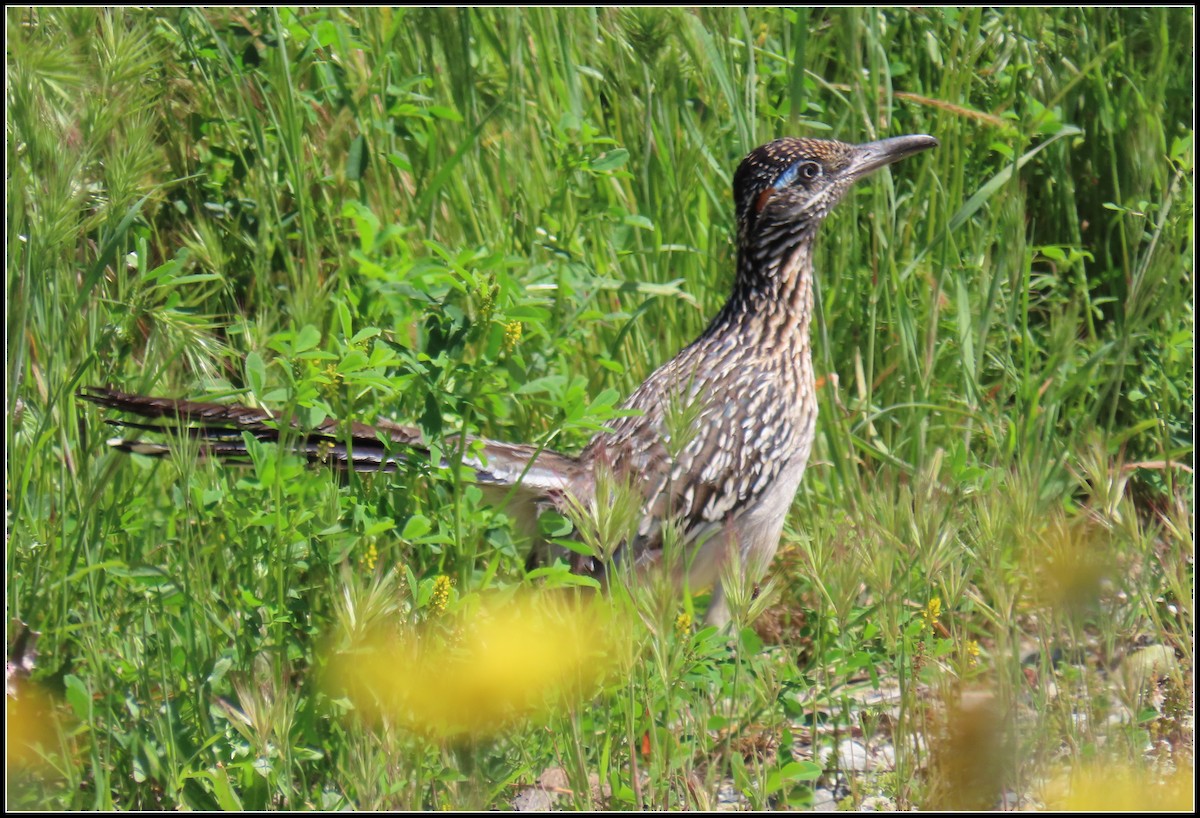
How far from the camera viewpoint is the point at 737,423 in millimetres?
4438

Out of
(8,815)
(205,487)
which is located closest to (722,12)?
(205,487)

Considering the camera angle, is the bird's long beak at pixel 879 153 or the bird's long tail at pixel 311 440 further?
the bird's long beak at pixel 879 153

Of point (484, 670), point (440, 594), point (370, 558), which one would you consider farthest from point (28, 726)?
point (484, 670)

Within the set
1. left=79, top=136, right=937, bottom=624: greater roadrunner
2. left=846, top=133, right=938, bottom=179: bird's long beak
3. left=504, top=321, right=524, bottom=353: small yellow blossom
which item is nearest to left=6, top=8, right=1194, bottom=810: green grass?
left=504, top=321, right=524, bottom=353: small yellow blossom

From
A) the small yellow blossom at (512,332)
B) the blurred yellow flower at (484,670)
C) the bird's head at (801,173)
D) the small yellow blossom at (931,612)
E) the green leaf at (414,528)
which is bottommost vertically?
the small yellow blossom at (931,612)

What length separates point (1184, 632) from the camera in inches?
148

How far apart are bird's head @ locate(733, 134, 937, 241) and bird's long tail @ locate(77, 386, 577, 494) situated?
1.28 metres

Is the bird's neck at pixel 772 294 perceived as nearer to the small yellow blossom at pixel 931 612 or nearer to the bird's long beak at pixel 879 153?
the bird's long beak at pixel 879 153

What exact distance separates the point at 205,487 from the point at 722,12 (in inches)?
101

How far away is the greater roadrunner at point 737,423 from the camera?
3971 millimetres

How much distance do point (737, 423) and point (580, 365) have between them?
82 cm

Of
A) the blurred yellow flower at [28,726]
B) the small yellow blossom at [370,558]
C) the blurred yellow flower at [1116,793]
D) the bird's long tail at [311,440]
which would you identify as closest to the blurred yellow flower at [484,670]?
the small yellow blossom at [370,558]

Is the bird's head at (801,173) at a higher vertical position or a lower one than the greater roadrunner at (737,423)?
higher

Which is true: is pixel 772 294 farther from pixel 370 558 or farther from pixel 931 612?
pixel 370 558
